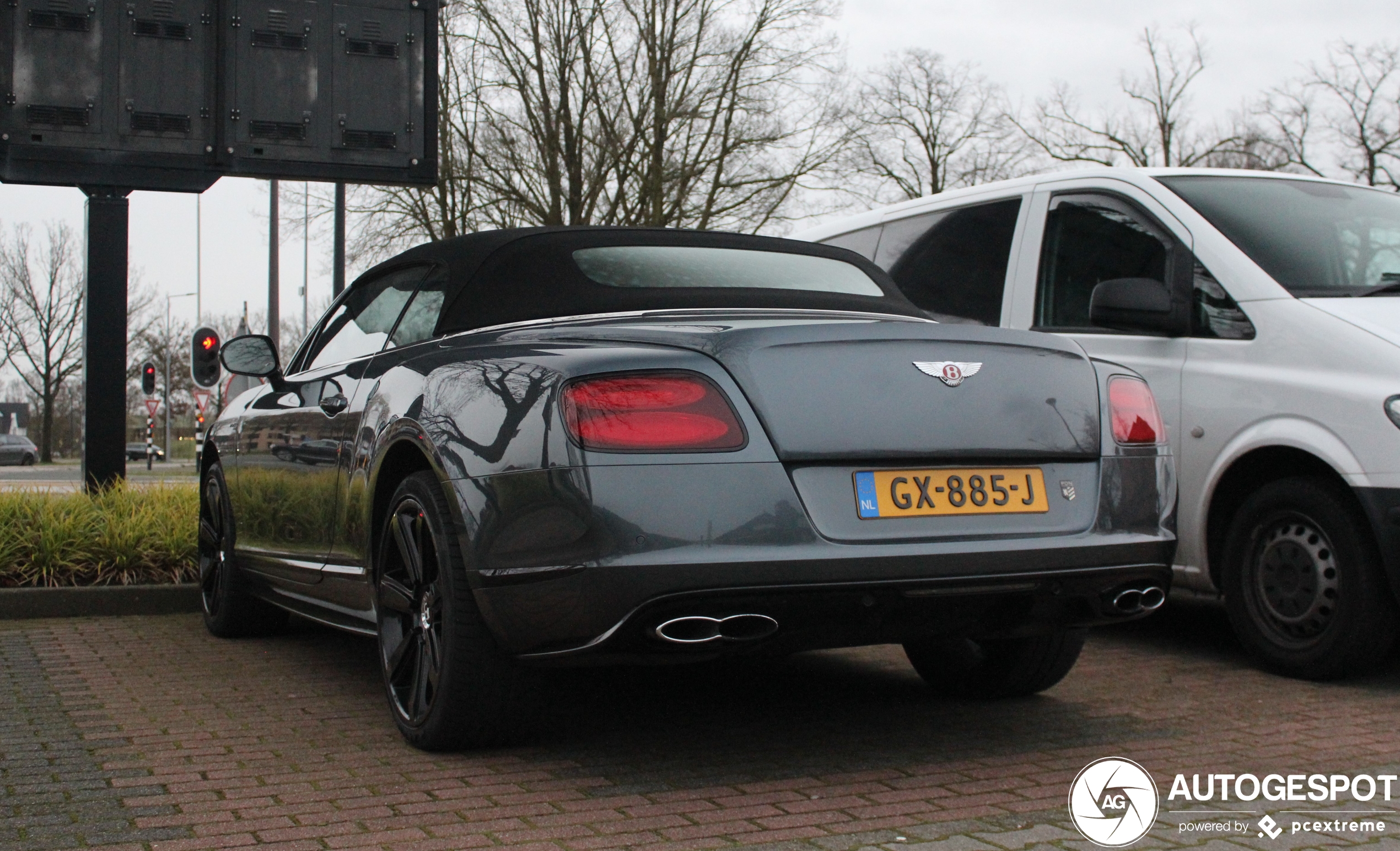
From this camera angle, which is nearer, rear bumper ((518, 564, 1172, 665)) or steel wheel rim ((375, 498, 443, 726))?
rear bumper ((518, 564, 1172, 665))

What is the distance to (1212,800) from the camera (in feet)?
12.0

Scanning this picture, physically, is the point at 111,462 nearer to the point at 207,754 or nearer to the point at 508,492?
the point at 207,754

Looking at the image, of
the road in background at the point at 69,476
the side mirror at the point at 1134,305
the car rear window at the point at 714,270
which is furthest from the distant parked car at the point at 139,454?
the car rear window at the point at 714,270

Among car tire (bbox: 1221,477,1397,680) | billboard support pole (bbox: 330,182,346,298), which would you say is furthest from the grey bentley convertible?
billboard support pole (bbox: 330,182,346,298)

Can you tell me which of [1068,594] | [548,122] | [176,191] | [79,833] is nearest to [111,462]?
[176,191]

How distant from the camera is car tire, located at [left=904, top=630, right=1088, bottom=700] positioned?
479cm

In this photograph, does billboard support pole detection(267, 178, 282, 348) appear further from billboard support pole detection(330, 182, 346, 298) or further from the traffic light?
billboard support pole detection(330, 182, 346, 298)

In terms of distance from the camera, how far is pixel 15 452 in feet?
205

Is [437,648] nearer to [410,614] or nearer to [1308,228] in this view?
[410,614]

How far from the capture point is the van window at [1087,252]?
20.2ft

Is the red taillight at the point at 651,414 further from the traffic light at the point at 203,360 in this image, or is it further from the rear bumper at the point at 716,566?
the traffic light at the point at 203,360

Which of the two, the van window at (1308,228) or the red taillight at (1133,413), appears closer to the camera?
the red taillight at (1133,413)

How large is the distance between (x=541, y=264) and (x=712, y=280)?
0.53 meters

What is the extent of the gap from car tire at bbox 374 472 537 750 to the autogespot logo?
1414 millimetres
